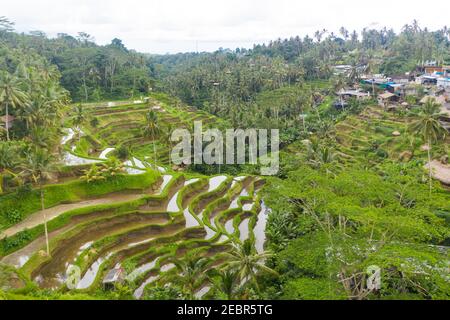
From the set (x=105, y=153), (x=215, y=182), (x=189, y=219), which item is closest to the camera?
(x=189, y=219)

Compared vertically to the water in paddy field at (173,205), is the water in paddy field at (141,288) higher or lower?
lower

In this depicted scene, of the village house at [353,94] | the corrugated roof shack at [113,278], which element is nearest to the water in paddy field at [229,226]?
the corrugated roof shack at [113,278]

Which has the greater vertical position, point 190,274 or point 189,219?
point 190,274

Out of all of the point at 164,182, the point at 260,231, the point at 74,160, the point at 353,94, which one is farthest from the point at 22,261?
the point at 353,94

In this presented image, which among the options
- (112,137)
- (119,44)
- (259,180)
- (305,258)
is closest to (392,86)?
(259,180)

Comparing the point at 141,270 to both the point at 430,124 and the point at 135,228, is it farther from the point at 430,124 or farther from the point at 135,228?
the point at 430,124

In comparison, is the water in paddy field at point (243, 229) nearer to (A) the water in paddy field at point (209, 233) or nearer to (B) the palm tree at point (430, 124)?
(A) the water in paddy field at point (209, 233)
